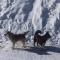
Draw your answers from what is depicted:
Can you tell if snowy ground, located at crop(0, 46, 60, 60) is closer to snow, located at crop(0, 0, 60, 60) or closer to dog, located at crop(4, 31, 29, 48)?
dog, located at crop(4, 31, 29, 48)

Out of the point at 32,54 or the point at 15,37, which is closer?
the point at 32,54

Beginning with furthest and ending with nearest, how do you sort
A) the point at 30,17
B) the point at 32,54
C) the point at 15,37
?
1. the point at 30,17
2. the point at 15,37
3. the point at 32,54

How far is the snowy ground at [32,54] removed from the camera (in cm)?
894

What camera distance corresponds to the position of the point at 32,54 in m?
9.28

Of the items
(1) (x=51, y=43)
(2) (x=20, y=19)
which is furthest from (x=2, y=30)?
(1) (x=51, y=43)

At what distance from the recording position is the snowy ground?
8.94 meters

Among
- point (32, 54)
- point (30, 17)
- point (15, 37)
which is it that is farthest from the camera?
point (30, 17)

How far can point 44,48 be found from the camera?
392 inches

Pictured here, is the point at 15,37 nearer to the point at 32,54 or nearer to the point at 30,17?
the point at 32,54

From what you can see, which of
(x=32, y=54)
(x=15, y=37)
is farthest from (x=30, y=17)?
(x=32, y=54)

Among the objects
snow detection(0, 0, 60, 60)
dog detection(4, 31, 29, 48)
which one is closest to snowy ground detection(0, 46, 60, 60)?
dog detection(4, 31, 29, 48)

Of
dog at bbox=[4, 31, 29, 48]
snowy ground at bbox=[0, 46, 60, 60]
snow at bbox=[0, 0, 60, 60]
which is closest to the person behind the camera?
snowy ground at bbox=[0, 46, 60, 60]

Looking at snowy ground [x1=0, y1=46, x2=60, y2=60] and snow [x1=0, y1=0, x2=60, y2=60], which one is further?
snow [x1=0, y1=0, x2=60, y2=60]

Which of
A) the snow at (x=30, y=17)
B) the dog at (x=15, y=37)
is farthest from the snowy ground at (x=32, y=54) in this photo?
the snow at (x=30, y=17)
